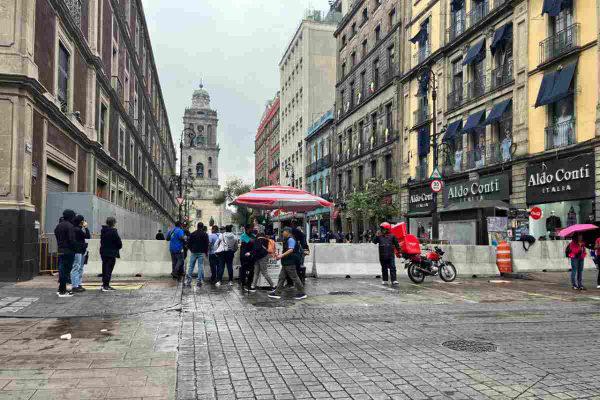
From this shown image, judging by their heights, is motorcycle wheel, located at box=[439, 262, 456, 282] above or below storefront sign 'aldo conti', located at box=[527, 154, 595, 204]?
below

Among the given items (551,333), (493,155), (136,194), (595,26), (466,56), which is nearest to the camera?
(551,333)

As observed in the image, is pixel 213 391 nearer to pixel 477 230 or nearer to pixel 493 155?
pixel 477 230

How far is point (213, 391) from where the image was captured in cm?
495

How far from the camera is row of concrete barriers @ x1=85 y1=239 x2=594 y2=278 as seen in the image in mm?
16469

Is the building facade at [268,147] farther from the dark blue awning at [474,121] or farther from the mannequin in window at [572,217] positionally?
the mannequin in window at [572,217]

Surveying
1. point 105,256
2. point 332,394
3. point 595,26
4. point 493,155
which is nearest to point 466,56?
point 493,155

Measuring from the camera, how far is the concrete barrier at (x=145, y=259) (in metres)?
16.4

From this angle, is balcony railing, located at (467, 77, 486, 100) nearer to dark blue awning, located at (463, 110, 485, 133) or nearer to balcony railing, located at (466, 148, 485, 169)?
dark blue awning, located at (463, 110, 485, 133)

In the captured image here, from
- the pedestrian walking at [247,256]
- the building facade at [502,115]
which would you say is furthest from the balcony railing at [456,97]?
the pedestrian walking at [247,256]

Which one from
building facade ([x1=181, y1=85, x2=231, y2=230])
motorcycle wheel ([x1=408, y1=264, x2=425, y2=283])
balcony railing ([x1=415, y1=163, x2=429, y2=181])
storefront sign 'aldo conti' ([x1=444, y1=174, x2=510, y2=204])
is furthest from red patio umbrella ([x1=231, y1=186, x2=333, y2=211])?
building facade ([x1=181, y1=85, x2=231, y2=230])

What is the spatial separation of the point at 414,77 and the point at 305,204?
2063 centimetres

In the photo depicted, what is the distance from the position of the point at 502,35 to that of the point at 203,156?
330 feet

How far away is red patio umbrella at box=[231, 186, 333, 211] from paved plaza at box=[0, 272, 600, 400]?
5.40 meters

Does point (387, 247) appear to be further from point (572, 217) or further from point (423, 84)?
point (423, 84)
